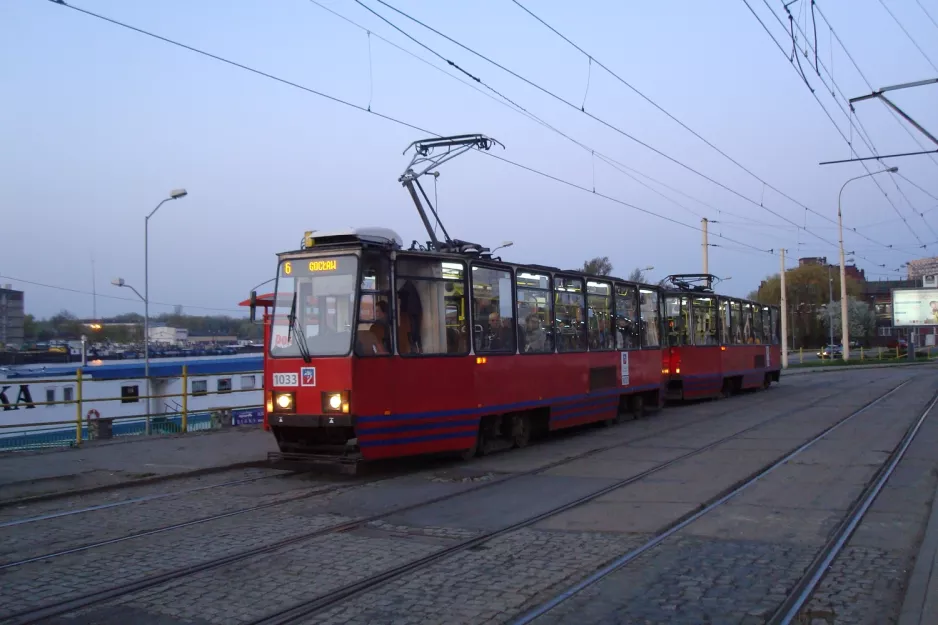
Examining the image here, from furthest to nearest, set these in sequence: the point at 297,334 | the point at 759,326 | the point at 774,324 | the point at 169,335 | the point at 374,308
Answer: the point at 169,335 → the point at 774,324 → the point at 759,326 → the point at 297,334 → the point at 374,308

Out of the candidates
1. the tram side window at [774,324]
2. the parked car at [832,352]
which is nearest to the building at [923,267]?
the parked car at [832,352]

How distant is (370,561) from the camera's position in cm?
686

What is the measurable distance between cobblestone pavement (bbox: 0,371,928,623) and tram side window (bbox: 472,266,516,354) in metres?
2.60

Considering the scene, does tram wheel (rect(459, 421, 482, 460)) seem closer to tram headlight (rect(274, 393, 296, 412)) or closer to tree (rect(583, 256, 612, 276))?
tram headlight (rect(274, 393, 296, 412))

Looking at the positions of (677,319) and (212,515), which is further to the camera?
(677,319)

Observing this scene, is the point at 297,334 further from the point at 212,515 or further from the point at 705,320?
the point at 705,320

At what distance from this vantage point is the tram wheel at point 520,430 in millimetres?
14273

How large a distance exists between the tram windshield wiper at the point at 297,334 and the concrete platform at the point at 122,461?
2.49 m

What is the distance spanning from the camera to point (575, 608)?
221 inches

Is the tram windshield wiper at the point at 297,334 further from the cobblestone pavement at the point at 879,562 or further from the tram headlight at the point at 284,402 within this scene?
the cobblestone pavement at the point at 879,562

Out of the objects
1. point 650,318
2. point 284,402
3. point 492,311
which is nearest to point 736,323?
point 650,318

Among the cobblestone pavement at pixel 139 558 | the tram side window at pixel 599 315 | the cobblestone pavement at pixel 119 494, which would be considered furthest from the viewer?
the tram side window at pixel 599 315

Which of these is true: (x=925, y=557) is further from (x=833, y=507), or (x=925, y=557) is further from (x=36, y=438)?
(x=36, y=438)

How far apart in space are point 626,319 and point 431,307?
26.1 feet
